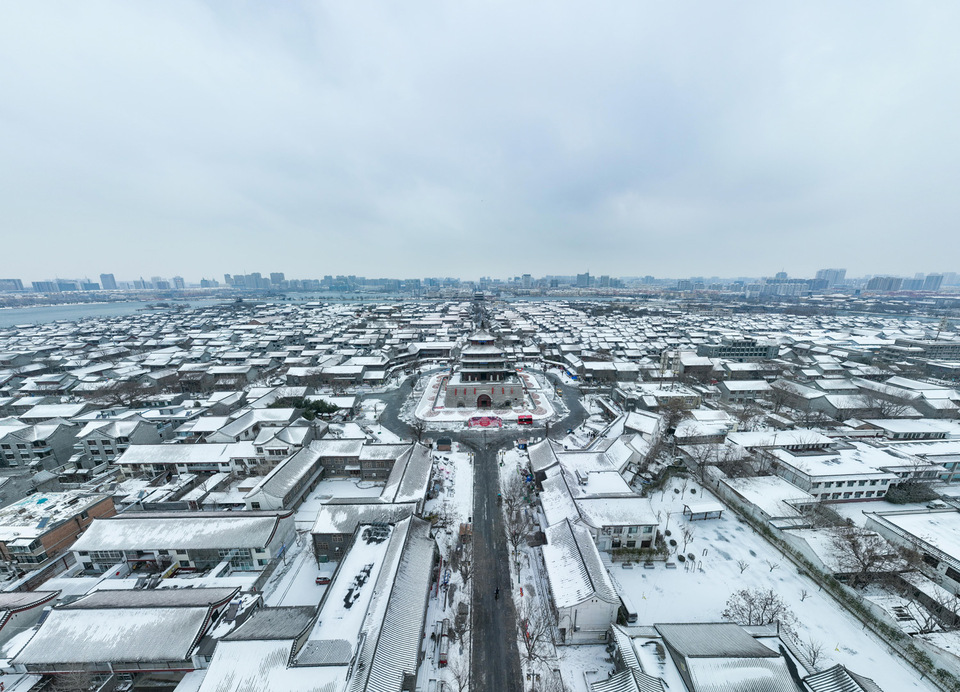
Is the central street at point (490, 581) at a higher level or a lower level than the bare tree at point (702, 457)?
lower


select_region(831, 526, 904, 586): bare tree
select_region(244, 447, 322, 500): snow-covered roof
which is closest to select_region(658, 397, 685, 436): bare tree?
select_region(831, 526, 904, 586): bare tree

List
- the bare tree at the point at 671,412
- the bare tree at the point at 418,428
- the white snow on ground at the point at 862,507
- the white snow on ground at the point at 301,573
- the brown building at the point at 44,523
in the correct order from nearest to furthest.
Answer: the white snow on ground at the point at 301,573 → the brown building at the point at 44,523 → the white snow on ground at the point at 862,507 → the bare tree at the point at 671,412 → the bare tree at the point at 418,428

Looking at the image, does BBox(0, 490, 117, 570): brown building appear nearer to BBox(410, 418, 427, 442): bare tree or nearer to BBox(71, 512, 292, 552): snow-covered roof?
BBox(71, 512, 292, 552): snow-covered roof

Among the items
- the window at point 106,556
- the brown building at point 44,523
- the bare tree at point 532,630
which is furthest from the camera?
the brown building at point 44,523

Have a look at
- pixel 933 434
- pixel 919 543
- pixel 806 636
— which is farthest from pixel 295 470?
pixel 933 434

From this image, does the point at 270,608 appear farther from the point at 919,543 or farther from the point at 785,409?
the point at 785,409

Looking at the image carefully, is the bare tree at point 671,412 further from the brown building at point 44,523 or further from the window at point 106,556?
the brown building at point 44,523

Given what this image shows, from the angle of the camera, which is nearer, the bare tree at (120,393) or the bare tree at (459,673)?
the bare tree at (459,673)

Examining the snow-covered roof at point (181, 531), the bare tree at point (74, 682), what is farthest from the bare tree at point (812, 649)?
the bare tree at point (74, 682)
